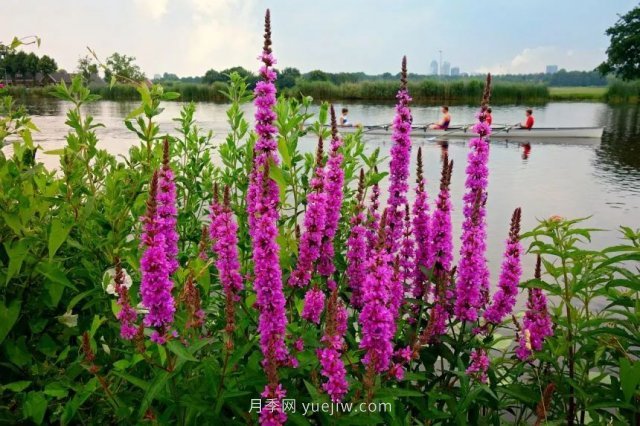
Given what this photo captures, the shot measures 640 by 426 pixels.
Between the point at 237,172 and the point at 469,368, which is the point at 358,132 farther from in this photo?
the point at 469,368

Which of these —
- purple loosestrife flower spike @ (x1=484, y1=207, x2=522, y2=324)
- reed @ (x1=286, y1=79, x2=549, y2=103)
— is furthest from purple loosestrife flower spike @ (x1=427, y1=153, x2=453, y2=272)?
reed @ (x1=286, y1=79, x2=549, y2=103)

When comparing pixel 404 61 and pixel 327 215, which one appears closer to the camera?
pixel 327 215

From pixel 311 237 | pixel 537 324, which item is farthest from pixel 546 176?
pixel 311 237

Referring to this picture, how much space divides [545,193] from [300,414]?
60.8 feet

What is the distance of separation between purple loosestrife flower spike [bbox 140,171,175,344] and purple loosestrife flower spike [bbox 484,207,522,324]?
205 centimetres

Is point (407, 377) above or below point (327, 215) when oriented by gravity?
below

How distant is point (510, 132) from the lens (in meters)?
31.1

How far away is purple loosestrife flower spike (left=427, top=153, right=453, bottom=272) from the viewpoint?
3205 mm

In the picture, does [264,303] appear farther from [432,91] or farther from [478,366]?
[432,91]

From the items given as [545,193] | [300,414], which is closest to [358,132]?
[300,414]

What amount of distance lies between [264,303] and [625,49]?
83.5 meters

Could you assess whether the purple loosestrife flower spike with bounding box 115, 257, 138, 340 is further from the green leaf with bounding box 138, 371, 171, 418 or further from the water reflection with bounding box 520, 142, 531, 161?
the water reflection with bounding box 520, 142, 531, 161

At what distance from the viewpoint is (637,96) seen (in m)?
68.9

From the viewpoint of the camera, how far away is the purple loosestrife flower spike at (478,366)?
3027mm
